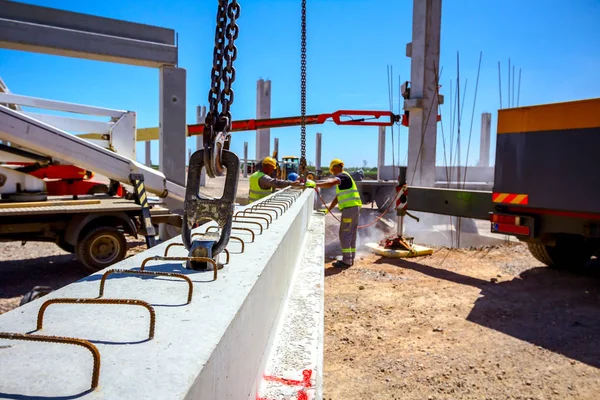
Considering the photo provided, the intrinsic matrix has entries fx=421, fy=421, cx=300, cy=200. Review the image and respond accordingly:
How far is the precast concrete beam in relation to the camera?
0.97 metres

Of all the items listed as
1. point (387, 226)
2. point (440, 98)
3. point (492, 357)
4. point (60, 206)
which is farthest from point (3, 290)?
point (440, 98)

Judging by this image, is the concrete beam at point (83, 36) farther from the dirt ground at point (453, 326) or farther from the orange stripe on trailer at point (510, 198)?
the orange stripe on trailer at point (510, 198)

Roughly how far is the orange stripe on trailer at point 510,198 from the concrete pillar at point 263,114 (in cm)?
1819

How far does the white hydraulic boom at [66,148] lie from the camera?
600cm

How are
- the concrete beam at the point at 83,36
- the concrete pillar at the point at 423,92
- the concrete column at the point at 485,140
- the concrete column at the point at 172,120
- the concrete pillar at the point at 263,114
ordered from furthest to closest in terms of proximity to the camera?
the concrete column at the point at 485,140 → the concrete pillar at the point at 263,114 → the concrete pillar at the point at 423,92 → the concrete column at the point at 172,120 → the concrete beam at the point at 83,36

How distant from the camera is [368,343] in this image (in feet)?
13.5

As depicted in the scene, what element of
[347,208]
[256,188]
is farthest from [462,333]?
[256,188]

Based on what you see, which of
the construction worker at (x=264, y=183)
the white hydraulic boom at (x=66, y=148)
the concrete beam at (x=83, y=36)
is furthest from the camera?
the concrete beam at (x=83, y=36)

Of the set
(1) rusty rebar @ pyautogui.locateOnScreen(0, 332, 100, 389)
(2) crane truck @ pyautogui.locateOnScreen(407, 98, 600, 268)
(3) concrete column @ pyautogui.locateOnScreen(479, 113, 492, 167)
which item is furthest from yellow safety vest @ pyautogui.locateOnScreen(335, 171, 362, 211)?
(3) concrete column @ pyautogui.locateOnScreen(479, 113, 492, 167)

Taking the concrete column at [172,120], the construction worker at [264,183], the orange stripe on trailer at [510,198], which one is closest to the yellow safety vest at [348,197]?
the construction worker at [264,183]

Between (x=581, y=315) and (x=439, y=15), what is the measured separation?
28.1 feet

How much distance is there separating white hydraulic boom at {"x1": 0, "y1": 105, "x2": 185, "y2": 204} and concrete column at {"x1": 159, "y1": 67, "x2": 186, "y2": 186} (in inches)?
81.5

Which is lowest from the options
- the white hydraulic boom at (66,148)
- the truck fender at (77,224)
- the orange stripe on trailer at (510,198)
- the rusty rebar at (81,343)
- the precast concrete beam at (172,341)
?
the truck fender at (77,224)

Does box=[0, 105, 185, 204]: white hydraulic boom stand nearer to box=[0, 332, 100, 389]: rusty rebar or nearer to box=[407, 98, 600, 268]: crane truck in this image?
box=[407, 98, 600, 268]: crane truck
